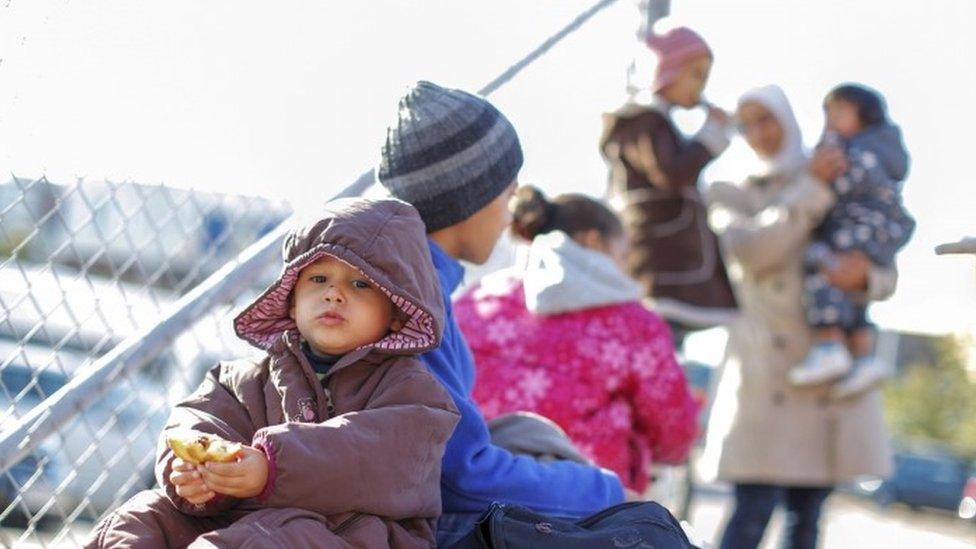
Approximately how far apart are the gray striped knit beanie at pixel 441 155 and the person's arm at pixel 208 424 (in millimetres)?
821

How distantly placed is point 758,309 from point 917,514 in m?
18.2

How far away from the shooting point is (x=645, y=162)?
20.3 ft

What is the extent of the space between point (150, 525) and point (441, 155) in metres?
1.23

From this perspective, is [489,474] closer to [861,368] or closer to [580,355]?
[580,355]

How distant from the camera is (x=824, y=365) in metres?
6.15

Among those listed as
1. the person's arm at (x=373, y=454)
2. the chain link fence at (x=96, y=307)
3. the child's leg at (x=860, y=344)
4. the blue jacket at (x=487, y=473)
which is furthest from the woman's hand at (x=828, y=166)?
the person's arm at (x=373, y=454)

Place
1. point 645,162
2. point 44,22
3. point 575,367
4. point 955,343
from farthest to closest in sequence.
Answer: point 955,343 → point 645,162 → point 575,367 → point 44,22

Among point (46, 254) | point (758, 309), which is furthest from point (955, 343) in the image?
point (46, 254)

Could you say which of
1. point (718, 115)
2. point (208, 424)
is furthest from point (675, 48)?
point (208, 424)

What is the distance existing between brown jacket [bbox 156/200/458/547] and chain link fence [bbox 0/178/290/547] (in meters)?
0.77

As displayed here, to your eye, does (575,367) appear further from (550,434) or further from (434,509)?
(434,509)

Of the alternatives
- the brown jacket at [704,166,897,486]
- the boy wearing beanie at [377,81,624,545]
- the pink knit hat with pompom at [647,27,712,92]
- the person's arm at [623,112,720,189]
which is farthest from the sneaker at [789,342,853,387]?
the boy wearing beanie at [377,81,624,545]

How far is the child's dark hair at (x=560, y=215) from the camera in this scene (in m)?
4.96

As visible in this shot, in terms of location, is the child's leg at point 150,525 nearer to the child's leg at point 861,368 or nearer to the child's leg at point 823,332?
the child's leg at point 823,332
